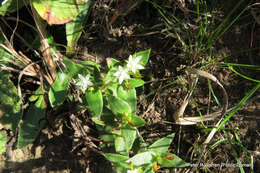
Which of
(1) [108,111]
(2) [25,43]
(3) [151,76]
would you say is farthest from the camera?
(3) [151,76]

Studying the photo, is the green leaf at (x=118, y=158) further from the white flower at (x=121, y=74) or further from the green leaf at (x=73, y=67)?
the green leaf at (x=73, y=67)

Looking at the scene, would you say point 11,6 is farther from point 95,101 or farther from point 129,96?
point 129,96

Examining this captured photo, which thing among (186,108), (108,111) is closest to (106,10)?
(108,111)

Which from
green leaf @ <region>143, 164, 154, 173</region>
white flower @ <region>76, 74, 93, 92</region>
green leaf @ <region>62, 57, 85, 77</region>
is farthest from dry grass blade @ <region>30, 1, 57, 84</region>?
green leaf @ <region>143, 164, 154, 173</region>

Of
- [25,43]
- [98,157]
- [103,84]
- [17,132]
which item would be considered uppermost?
[25,43]

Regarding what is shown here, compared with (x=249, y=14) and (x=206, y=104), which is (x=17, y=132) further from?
(x=249, y=14)
